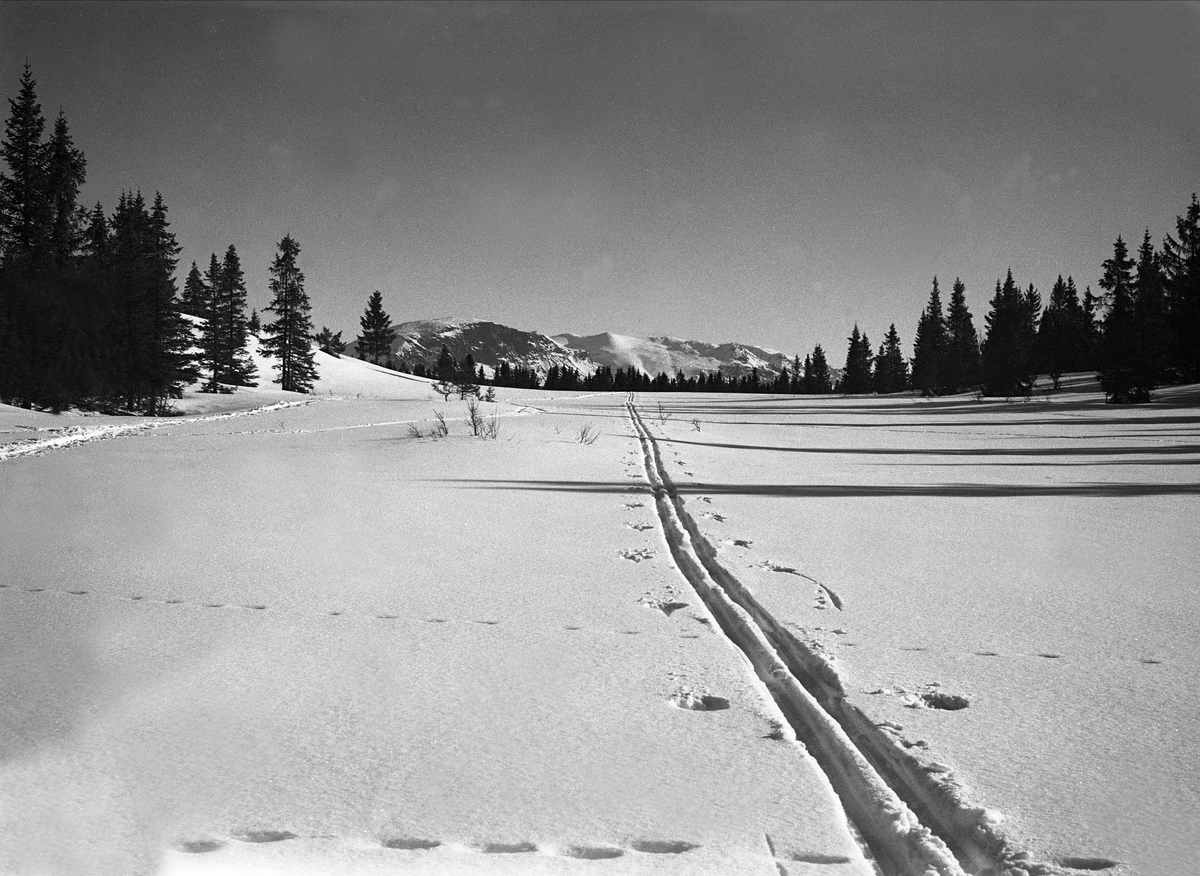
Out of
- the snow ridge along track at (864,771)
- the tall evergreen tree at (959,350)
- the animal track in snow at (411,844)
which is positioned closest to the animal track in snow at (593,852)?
the animal track in snow at (411,844)

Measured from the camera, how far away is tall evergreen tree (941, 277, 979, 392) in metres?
55.5

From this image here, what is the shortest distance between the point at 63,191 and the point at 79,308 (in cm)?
1356

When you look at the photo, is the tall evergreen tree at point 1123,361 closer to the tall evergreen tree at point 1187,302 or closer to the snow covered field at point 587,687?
the tall evergreen tree at point 1187,302

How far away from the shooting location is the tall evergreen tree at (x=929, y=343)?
66.5m

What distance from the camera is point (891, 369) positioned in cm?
9381

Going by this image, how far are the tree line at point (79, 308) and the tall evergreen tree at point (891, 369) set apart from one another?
68.6 metres

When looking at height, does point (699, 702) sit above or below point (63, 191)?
below

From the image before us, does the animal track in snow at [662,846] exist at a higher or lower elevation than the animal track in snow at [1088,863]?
higher

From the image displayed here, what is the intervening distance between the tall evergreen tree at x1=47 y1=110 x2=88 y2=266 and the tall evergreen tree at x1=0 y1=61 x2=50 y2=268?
375 millimetres

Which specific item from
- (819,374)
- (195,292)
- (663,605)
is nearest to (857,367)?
(819,374)

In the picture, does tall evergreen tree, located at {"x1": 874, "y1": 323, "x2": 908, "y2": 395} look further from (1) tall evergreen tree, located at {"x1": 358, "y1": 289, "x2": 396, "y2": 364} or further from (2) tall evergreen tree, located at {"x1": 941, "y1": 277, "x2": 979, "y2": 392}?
(1) tall evergreen tree, located at {"x1": 358, "y1": 289, "x2": 396, "y2": 364}

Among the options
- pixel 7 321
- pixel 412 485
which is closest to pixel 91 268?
pixel 7 321

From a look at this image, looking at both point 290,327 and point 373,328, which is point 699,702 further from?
point 373,328

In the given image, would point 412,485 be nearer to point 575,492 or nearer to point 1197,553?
point 575,492
